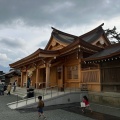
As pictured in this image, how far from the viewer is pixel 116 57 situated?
12.5 meters

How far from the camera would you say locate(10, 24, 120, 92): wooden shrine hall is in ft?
45.1

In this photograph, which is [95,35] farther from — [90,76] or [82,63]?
[90,76]

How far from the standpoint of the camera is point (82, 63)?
16969mm

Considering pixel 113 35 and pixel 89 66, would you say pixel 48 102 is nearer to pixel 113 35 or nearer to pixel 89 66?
pixel 89 66

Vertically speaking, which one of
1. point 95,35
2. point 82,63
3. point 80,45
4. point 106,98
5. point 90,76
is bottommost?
point 106,98

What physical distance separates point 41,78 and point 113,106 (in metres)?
13.7

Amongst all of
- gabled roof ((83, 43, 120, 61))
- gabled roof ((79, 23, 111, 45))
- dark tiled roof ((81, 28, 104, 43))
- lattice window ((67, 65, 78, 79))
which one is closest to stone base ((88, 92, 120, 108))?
gabled roof ((83, 43, 120, 61))

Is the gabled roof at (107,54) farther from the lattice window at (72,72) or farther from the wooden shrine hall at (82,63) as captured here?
the lattice window at (72,72)

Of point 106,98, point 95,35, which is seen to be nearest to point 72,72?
point 106,98

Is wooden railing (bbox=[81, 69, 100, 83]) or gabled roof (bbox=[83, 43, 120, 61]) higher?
gabled roof (bbox=[83, 43, 120, 61])

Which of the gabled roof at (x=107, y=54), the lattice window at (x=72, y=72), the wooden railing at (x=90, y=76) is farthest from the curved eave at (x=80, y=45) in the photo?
the wooden railing at (x=90, y=76)

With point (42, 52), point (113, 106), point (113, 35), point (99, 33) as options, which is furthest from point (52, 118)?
point (113, 35)

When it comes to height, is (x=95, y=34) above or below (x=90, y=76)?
above

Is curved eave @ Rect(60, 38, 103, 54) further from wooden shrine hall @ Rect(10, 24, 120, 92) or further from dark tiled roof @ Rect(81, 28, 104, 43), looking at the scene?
dark tiled roof @ Rect(81, 28, 104, 43)
